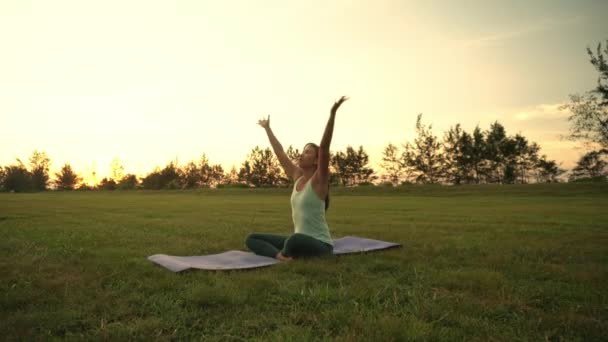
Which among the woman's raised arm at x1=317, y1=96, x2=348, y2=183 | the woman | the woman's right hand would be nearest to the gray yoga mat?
the woman

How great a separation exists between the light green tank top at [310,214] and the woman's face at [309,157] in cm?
26

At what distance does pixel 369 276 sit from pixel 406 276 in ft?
1.34

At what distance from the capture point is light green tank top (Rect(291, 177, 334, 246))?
18.5ft

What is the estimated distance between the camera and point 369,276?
451 centimetres

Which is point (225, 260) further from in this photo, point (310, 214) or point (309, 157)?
point (309, 157)

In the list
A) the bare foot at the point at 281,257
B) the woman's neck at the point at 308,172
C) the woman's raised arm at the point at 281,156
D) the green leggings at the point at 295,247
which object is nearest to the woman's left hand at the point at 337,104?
the woman's neck at the point at 308,172

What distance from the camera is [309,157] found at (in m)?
5.67

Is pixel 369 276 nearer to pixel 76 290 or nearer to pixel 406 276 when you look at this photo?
pixel 406 276

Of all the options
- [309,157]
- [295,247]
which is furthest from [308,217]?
[309,157]

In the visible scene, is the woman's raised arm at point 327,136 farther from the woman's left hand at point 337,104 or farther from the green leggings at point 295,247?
the green leggings at point 295,247

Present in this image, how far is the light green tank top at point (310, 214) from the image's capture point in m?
5.65

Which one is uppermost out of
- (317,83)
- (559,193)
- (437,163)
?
(317,83)

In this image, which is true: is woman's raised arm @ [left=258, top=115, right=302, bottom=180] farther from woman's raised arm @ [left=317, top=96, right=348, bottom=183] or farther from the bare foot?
the bare foot

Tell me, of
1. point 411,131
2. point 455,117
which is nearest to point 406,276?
point 411,131
